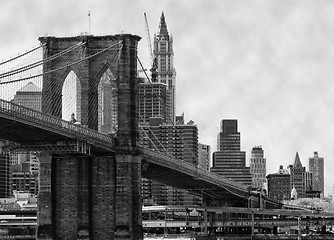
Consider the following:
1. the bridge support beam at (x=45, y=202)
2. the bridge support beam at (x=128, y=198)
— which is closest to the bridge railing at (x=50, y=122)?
the bridge support beam at (x=128, y=198)

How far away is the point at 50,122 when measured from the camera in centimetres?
12562

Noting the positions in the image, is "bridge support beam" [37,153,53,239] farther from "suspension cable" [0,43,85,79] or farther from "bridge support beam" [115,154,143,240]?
"suspension cable" [0,43,85,79]

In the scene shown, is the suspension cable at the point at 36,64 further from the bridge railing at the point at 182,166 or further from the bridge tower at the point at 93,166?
the bridge railing at the point at 182,166

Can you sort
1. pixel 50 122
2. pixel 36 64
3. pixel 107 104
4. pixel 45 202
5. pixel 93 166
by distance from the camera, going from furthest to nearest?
pixel 107 104
pixel 93 166
pixel 45 202
pixel 36 64
pixel 50 122

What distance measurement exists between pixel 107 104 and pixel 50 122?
33.2m

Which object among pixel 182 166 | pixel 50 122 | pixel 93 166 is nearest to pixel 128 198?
pixel 93 166

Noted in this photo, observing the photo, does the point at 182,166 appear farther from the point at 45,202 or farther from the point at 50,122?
the point at 50,122

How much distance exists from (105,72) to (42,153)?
1147 cm

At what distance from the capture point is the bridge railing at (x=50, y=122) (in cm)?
11872

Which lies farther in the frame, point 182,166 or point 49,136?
point 182,166

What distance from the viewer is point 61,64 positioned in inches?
5536

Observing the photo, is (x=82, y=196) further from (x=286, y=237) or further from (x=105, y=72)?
(x=286, y=237)

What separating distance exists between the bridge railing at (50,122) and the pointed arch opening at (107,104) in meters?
5.04

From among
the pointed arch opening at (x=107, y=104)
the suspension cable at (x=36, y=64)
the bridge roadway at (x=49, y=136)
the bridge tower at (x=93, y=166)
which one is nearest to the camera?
the bridge roadway at (x=49, y=136)
